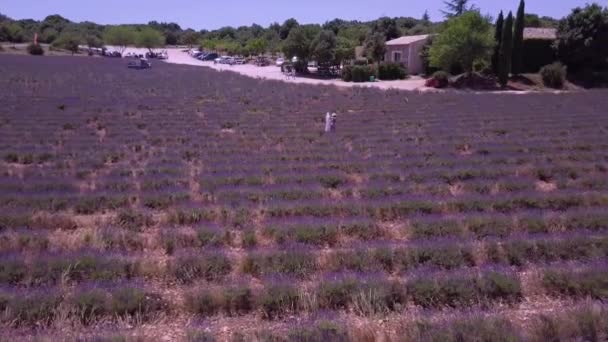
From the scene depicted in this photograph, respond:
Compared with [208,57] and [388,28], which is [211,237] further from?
[208,57]

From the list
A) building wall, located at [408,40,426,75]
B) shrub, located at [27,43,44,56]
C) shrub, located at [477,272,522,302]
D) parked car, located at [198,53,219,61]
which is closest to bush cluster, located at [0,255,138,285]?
shrub, located at [477,272,522,302]

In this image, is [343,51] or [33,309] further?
[343,51]

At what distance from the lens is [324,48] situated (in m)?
59.5

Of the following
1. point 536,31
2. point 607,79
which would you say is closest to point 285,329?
point 607,79

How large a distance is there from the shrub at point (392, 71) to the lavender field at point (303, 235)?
35.1 m

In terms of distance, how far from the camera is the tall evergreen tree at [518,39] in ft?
149

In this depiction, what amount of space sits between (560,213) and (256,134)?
12.2 m

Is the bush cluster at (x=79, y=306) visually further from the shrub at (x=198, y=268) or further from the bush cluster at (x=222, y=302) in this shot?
the shrub at (x=198, y=268)

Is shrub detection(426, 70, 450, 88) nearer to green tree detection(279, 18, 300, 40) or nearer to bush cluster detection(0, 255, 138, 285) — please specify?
bush cluster detection(0, 255, 138, 285)

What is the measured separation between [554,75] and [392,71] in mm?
16587

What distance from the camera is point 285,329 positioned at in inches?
216

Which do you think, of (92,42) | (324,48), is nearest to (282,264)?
(324,48)

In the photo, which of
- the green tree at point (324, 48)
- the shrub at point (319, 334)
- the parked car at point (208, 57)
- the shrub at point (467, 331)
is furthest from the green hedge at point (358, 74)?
the parked car at point (208, 57)

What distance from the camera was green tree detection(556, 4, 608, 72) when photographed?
137 ft
